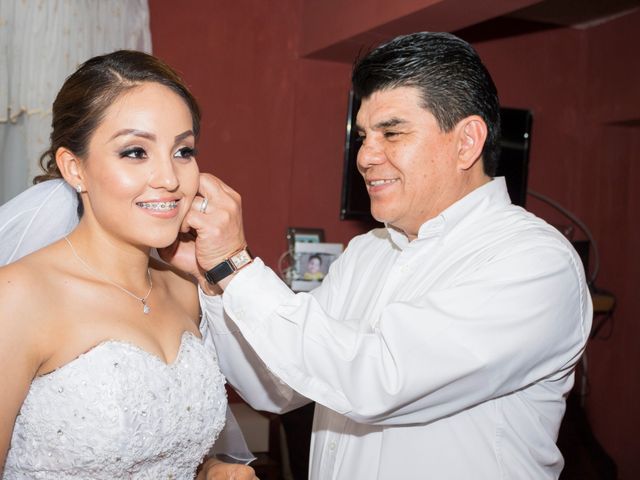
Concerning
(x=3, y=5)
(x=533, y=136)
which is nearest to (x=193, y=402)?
(x=3, y=5)

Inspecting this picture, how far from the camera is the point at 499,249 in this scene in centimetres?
161

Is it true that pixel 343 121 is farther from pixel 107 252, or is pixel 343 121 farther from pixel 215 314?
pixel 107 252

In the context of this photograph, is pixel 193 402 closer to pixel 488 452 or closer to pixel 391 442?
pixel 391 442

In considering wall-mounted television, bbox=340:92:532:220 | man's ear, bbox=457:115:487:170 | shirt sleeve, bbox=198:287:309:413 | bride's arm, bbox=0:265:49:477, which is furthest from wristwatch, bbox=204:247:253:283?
wall-mounted television, bbox=340:92:532:220

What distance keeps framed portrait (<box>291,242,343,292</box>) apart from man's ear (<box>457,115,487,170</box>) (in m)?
2.24

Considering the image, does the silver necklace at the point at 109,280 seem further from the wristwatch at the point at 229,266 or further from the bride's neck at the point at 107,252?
the wristwatch at the point at 229,266

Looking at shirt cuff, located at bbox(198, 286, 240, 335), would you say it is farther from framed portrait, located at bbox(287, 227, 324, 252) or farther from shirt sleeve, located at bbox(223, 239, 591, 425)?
framed portrait, located at bbox(287, 227, 324, 252)

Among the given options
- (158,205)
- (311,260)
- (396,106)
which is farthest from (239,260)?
(311,260)

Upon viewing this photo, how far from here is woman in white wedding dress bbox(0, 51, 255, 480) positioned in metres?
1.48

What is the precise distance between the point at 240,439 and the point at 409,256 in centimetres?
74

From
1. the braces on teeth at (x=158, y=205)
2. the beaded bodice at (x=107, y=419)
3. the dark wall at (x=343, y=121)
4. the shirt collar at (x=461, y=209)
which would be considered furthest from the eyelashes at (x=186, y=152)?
the dark wall at (x=343, y=121)

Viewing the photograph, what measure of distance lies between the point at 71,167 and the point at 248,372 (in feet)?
2.22

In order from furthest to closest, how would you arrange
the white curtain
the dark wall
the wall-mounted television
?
the wall-mounted television, the dark wall, the white curtain

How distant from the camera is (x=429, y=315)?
1497mm
